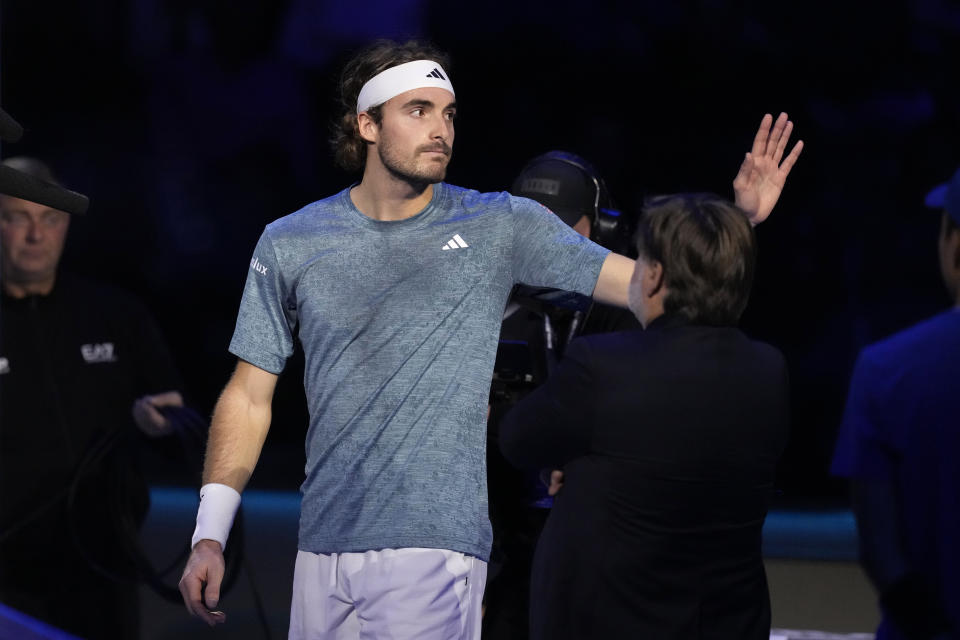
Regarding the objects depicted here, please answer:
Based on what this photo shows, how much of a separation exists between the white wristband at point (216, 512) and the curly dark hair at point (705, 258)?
0.93 m

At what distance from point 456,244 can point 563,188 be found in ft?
3.63

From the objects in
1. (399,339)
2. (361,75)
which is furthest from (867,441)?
(361,75)

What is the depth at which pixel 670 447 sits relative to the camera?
1867 mm

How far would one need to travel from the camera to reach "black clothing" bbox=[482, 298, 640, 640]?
128 inches

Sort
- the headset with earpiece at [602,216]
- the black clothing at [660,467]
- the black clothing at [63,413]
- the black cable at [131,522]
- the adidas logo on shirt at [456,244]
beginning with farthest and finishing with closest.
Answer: the black cable at [131,522]
the black clothing at [63,413]
the headset with earpiece at [602,216]
the adidas logo on shirt at [456,244]
the black clothing at [660,467]

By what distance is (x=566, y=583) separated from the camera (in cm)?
195

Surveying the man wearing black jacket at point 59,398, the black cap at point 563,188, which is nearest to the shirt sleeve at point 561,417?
the black cap at point 563,188

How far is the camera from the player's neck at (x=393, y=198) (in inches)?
93.1

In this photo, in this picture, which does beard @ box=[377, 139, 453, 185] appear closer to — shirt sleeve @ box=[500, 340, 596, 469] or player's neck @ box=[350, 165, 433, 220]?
player's neck @ box=[350, 165, 433, 220]

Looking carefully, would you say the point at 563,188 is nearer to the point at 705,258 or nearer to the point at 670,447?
the point at 705,258

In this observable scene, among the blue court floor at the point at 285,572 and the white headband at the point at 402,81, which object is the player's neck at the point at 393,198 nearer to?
the white headband at the point at 402,81

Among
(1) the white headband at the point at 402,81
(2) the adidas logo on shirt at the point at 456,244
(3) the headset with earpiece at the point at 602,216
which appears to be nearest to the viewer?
(2) the adidas logo on shirt at the point at 456,244

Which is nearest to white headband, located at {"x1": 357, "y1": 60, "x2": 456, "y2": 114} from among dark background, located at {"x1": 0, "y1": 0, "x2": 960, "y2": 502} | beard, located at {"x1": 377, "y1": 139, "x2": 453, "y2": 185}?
beard, located at {"x1": 377, "y1": 139, "x2": 453, "y2": 185}

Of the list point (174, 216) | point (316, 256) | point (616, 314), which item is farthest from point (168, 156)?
point (316, 256)
